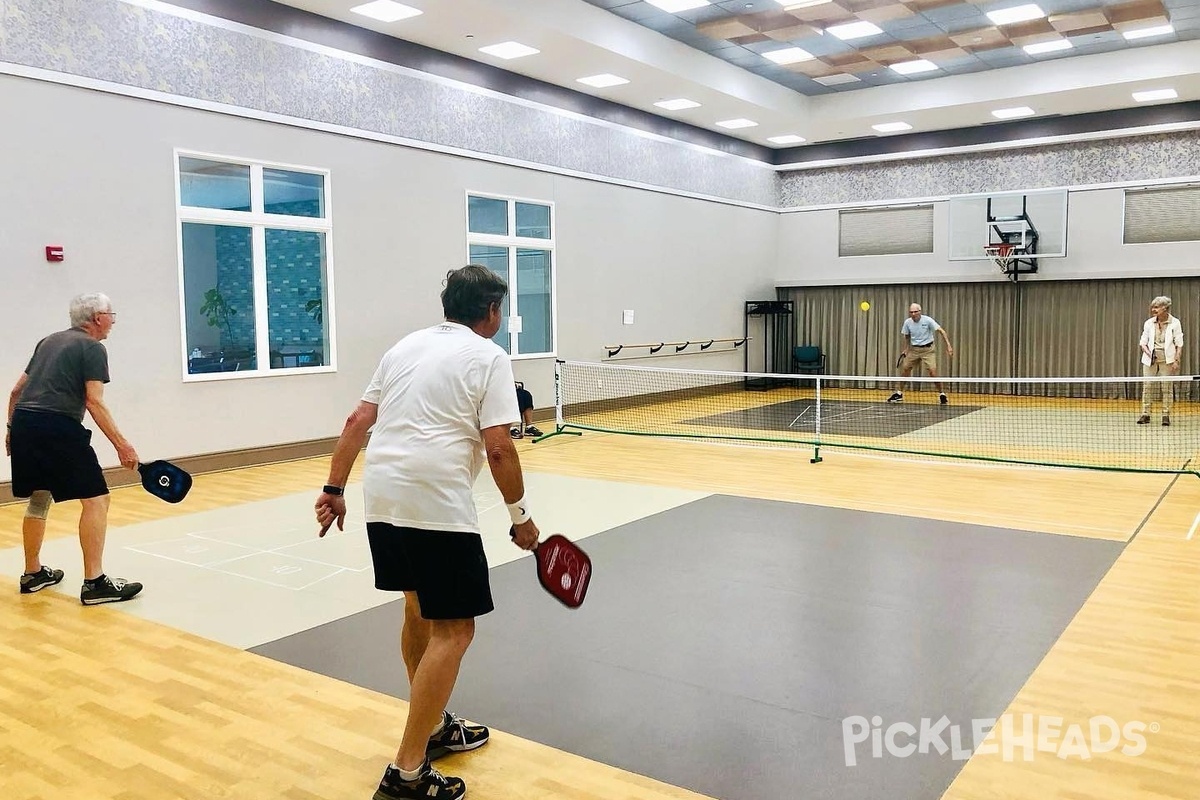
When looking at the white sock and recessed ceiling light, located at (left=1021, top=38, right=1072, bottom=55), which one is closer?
the white sock

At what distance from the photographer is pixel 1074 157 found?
561 inches

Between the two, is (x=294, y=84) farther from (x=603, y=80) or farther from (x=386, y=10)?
(x=603, y=80)

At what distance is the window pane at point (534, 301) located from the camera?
1184cm

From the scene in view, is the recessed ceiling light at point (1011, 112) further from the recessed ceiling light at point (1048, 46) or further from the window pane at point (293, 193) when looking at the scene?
the window pane at point (293, 193)

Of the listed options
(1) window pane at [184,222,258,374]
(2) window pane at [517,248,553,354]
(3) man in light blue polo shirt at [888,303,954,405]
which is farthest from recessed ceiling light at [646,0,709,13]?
(3) man in light blue polo shirt at [888,303,954,405]

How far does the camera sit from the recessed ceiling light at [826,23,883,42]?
35.1ft

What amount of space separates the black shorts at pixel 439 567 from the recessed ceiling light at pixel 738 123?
1253 centimetres

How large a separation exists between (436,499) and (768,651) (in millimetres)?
1875

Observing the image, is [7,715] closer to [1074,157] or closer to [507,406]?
[507,406]

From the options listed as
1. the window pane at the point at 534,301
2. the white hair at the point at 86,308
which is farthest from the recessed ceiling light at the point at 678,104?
the white hair at the point at 86,308

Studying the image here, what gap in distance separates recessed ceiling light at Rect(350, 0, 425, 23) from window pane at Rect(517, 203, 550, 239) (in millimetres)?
3011

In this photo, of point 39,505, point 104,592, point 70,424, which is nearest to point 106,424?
point 70,424

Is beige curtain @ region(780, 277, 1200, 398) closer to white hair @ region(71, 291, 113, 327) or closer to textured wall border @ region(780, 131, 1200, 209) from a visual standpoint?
textured wall border @ region(780, 131, 1200, 209)

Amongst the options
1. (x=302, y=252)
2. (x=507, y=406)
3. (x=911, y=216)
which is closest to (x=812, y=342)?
(x=911, y=216)
